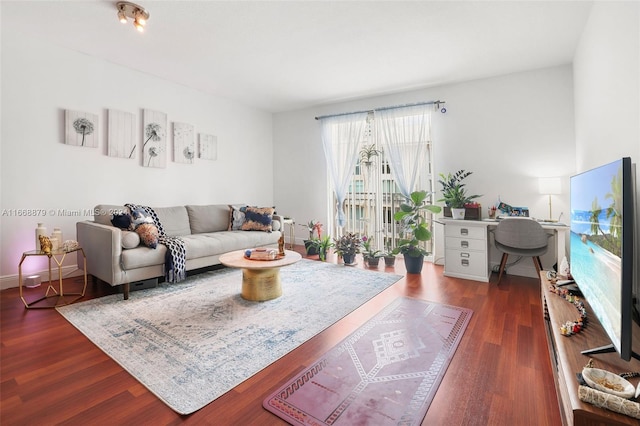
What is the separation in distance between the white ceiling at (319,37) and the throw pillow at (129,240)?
6.58 ft

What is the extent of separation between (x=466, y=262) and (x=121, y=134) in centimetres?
460

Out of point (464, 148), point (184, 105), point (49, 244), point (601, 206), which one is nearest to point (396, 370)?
point (601, 206)

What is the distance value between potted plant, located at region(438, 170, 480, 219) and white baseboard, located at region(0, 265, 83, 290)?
4.62 metres

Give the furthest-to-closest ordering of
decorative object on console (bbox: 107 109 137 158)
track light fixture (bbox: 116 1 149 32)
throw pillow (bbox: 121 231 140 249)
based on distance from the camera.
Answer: decorative object on console (bbox: 107 109 137 158), throw pillow (bbox: 121 231 140 249), track light fixture (bbox: 116 1 149 32)

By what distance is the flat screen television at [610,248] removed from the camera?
40.1 inches

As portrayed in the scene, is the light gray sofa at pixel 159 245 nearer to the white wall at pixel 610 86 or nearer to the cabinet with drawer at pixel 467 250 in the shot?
the cabinet with drawer at pixel 467 250

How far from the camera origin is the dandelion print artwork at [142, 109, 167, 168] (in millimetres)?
4035

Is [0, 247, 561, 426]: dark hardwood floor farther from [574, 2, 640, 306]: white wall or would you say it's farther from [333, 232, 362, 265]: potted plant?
[333, 232, 362, 265]: potted plant

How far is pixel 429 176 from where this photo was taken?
4453 mm

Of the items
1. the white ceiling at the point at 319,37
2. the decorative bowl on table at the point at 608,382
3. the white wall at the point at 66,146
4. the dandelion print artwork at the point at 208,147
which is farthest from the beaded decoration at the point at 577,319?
the dandelion print artwork at the point at 208,147

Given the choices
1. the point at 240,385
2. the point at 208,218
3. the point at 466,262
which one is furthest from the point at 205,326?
the point at 466,262

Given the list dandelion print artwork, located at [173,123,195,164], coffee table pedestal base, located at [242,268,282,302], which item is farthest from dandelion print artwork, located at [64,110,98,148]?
coffee table pedestal base, located at [242,268,282,302]

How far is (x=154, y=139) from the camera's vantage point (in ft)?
13.5

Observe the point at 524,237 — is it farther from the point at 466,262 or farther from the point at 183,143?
the point at 183,143
